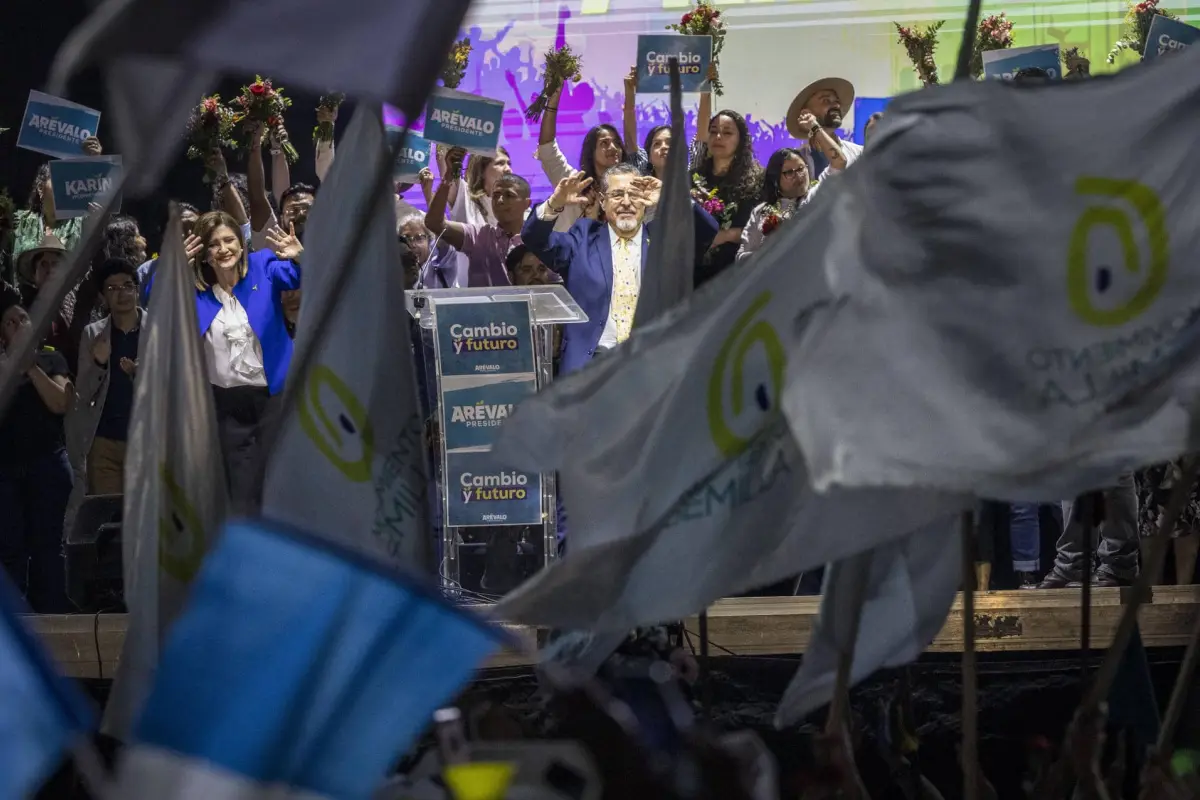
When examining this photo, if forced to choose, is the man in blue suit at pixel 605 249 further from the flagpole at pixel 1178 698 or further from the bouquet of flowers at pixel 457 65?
the flagpole at pixel 1178 698

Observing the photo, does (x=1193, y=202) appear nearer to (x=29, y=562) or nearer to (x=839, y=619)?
(x=839, y=619)

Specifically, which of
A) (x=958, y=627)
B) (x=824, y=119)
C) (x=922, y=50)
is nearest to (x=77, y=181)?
(x=824, y=119)

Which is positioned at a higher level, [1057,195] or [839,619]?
[1057,195]

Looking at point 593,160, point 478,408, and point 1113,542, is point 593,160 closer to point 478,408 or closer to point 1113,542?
point 478,408

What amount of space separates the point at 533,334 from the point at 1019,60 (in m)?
2.60

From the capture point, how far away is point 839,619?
12.0 feet

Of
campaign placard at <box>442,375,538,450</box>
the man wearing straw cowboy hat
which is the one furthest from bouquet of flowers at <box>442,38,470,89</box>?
campaign placard at <box>442,375,538,450</box>

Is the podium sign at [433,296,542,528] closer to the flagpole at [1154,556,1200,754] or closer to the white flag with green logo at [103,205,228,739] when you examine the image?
the white flag with green logo at [103,205,228,739]

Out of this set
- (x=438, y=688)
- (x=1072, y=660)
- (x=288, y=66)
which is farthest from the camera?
(x=1072, y=660)

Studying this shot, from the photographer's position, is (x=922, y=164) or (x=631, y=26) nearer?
(x=922, y=164)

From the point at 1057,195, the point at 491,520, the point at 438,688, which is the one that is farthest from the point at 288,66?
the point at 491,520

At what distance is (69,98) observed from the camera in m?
9.84

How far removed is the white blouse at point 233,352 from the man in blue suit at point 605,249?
4.07 ft

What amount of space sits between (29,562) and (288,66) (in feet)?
15.0
